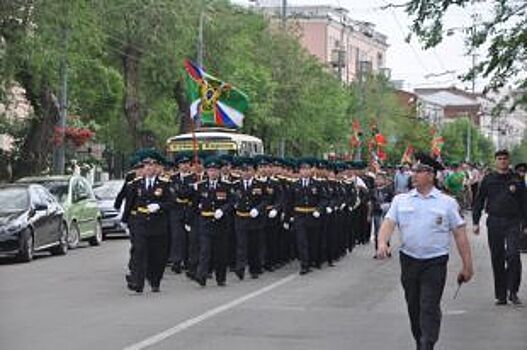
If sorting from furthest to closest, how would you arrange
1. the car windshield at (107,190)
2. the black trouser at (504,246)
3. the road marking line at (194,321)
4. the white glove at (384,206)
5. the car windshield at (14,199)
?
the car windshield at (107,190) → the white glove at (384,206) → the car windshield at (14,199) → the black trouser at (504,246) → the road marking line at (194,321)

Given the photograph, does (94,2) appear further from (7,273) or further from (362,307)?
(362,307)

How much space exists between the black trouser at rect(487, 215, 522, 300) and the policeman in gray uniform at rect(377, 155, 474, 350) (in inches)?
194

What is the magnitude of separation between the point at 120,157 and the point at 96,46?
83.8 ft

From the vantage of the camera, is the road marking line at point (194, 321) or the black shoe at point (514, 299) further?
the black shoe at point (514, 299)

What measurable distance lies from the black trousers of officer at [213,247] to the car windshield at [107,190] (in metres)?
14.6

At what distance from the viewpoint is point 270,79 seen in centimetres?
5172

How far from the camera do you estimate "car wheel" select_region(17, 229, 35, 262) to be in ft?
72.8

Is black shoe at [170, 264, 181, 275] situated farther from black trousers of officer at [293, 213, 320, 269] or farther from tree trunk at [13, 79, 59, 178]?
tree trunk at [13, 79, 59, 178]

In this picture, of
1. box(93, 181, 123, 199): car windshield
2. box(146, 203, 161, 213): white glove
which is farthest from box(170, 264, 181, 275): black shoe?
box(93, 181, 123, 199): car windshield

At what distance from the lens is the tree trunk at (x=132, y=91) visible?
138ft

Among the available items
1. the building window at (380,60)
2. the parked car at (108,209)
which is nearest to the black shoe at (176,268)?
the parked car at (108,209)

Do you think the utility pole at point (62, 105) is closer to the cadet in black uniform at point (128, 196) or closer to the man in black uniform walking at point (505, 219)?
the cadet in black uniform at point (128, 196)

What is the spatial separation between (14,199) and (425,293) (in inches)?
582

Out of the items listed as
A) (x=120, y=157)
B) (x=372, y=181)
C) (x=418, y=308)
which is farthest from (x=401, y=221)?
(x=120, y=157)
